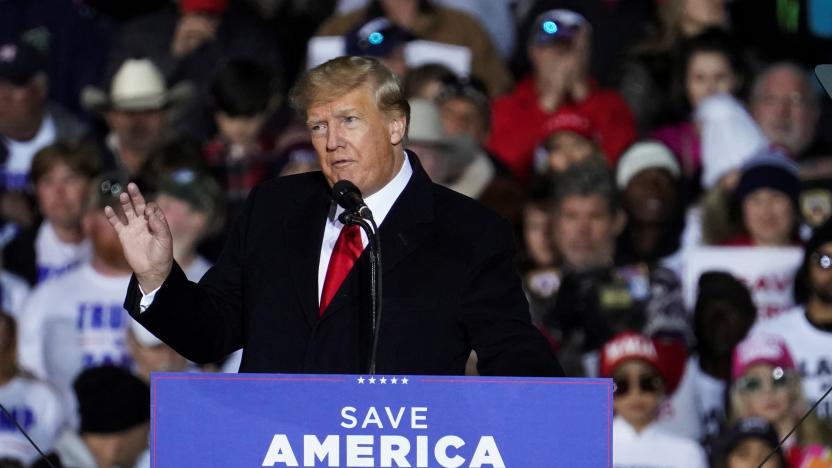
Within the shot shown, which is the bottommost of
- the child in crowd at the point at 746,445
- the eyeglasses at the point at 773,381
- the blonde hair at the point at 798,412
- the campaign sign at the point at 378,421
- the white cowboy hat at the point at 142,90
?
the campaign sign at the point at 378,421

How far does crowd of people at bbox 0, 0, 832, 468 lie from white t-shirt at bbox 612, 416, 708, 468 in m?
0.01

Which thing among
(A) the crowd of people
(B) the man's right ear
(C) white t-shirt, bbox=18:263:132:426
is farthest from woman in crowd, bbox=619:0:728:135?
(C) white t-shirt, bbox=18:263:132:426

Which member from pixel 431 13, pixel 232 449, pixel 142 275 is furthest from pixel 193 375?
pixel 431 13

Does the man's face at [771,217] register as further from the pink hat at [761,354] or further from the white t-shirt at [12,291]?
the white t-shirt at [12,291]

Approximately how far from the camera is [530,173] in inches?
318

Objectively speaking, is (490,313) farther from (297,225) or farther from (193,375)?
(193,375)

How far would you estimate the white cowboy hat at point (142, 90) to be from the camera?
8453mm

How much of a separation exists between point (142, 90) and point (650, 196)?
2.53 metres

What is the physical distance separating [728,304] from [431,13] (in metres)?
2.40

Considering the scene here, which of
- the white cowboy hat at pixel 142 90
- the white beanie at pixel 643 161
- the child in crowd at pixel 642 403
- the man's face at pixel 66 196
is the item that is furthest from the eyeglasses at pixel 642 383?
the white cowboy hat at pixel 142 90

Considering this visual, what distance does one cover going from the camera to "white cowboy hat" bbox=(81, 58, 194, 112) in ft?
27.7

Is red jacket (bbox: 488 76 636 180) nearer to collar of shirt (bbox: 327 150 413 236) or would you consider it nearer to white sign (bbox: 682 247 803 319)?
white sign (bbox: 682 247 803 319)

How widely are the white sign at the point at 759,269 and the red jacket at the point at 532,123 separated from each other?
109 cm

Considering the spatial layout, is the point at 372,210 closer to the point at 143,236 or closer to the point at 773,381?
the point at 143,236
